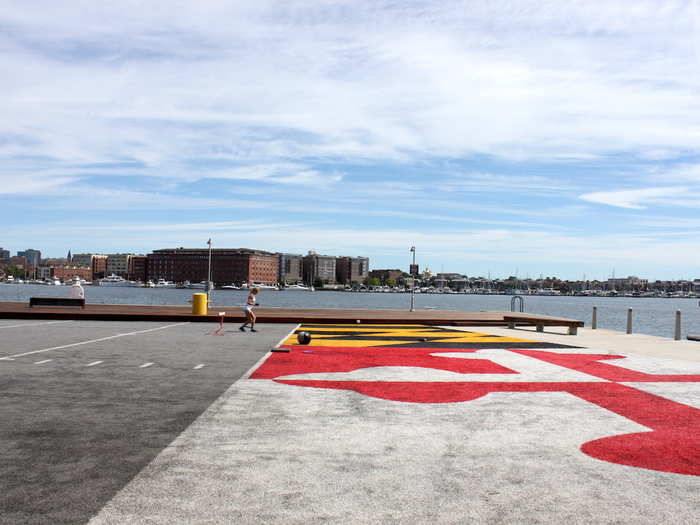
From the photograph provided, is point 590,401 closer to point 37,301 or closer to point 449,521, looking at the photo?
point 449,521

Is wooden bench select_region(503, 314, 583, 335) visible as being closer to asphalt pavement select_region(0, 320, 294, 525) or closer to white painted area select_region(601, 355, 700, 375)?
white painted area select_region(601, 355, 700, 375)

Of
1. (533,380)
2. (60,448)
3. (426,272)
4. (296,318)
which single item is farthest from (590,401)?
(426,272)

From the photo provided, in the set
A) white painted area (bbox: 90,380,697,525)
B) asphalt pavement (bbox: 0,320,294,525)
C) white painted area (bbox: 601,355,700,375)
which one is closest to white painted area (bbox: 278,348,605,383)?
white painted area (bbox: 601,355,700,375)

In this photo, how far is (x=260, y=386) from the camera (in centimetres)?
1147

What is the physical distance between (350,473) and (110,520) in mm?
2274

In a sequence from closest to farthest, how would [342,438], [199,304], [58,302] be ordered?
[342,438]
[199,304]
[58,302]

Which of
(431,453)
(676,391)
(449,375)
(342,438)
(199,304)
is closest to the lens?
(431,453)

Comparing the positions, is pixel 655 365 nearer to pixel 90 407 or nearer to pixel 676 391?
pixel 676 391

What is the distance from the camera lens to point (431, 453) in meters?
7.11

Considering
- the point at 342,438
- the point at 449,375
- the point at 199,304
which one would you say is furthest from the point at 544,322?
the point at 342,438

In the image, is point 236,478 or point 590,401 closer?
point 236,478

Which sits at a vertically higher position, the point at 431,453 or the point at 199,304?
the point at 199,304

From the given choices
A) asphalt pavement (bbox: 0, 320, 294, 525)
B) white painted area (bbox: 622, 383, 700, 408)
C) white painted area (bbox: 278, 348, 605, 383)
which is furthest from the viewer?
white painted area (bbox: 278, 348, 605, 383)

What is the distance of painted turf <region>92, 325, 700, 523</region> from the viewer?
5301mm
